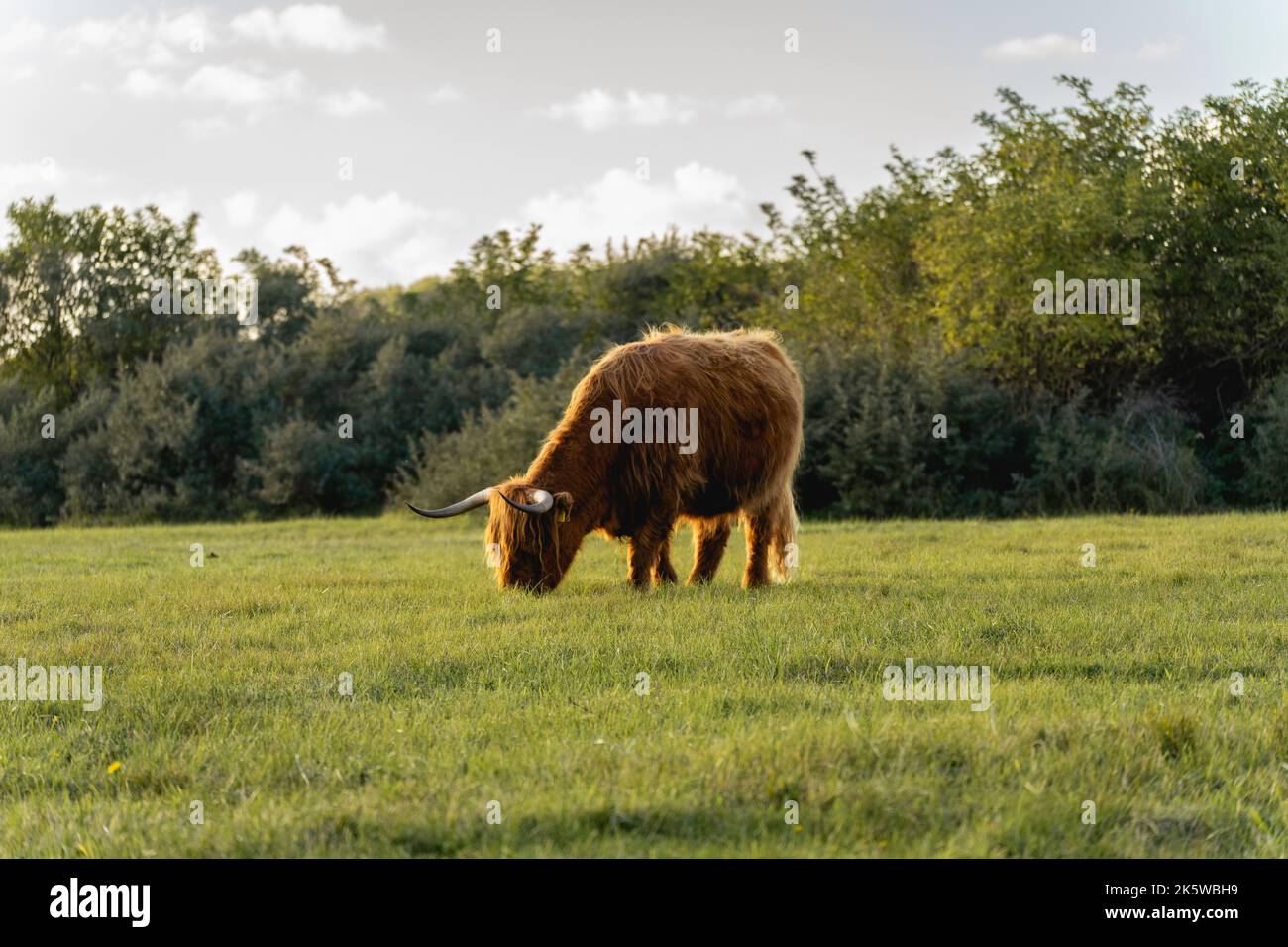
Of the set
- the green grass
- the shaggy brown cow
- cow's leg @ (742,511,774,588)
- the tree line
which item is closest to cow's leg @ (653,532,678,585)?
the shaggy brown cow

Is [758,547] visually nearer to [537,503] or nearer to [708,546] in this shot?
[708,546]

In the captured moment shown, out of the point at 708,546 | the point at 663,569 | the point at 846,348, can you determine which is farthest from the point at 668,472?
the point at 846,348

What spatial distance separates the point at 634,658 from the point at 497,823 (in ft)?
9.53

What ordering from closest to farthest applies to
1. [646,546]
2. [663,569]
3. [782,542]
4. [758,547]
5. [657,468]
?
[657,468] < [646,546] < [663,569] < [758,547] < [782,542]

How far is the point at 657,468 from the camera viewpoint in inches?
398

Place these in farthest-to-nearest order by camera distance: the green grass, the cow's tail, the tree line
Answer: the tree line
the cow's tail
the green grass

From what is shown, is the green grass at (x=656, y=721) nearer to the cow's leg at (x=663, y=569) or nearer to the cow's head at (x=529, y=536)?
the cow's head at (x=529, y=536)

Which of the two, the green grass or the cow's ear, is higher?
the cow's ear

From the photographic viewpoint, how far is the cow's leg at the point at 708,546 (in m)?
11.3

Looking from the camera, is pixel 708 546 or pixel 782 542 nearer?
pixel 708 546

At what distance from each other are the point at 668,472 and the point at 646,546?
26.5 inches

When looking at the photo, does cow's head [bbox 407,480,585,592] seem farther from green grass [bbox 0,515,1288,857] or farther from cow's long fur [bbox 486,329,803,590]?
green grass [bbox 0,515,1288,857]

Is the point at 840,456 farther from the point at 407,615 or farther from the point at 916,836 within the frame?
the point at 916,836

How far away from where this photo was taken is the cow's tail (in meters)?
11.6
